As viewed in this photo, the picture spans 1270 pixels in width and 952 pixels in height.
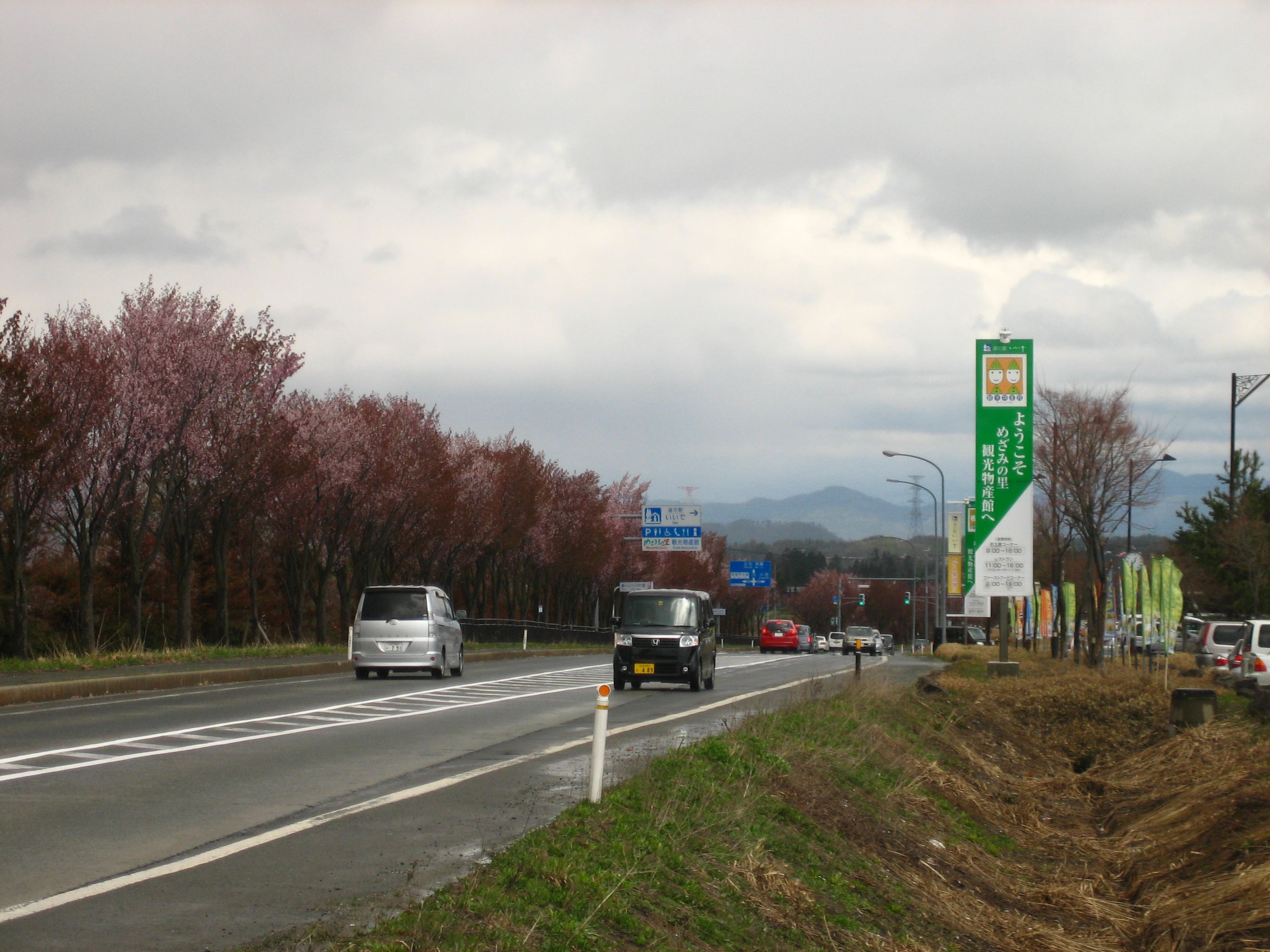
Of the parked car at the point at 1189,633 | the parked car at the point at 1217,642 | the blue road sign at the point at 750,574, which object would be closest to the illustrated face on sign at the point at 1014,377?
the parked car at the point at 1217,642

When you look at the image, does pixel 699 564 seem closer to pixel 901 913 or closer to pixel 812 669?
pixel 812 669

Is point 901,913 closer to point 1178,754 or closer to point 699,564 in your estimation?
point 1178,754

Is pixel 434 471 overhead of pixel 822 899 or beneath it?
overhead

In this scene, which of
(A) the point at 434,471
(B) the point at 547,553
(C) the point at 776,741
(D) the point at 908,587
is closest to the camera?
(C) the point at 776,741

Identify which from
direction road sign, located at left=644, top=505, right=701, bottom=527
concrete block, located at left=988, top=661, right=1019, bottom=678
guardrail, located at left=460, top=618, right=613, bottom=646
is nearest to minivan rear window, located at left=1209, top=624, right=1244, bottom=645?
concrete block, located at left=988, top=661, right=1019, bottom=678

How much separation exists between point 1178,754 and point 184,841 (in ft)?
45.1

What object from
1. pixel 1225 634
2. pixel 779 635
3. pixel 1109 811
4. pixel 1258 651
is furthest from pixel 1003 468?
pixel 779 635

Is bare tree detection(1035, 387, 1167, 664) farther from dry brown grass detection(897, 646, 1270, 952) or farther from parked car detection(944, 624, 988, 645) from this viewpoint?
parked car detection(944, 624, 988, 645)

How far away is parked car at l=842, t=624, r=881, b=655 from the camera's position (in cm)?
7231

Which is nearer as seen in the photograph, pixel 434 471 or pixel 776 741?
pixel 776 741

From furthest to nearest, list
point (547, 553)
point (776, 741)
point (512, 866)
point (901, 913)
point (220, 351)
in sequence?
point (547, 553), point (220, 351), point (776, 741), point (901, 913), point (512, 866)

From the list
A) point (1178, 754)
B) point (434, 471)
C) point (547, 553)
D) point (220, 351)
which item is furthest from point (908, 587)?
point (1178, 754)

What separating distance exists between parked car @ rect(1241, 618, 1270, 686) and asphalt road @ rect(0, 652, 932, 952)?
1050 centimetres

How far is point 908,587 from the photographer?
192m
